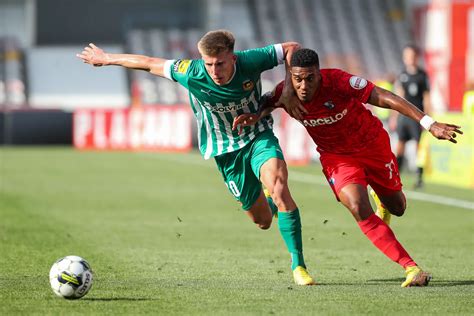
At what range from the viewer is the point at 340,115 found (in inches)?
347

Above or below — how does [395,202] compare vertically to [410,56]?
above

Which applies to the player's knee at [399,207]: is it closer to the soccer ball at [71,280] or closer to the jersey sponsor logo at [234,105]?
the jersey sponsor logo at [234,105]

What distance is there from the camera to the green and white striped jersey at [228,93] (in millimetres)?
8945

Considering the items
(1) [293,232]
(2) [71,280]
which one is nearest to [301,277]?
(1) [293,232]

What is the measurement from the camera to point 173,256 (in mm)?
10492

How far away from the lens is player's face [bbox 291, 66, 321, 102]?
27.5ft

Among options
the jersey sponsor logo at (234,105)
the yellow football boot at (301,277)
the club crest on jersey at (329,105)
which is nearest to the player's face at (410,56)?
the jersey sponsor logo at (234,105)

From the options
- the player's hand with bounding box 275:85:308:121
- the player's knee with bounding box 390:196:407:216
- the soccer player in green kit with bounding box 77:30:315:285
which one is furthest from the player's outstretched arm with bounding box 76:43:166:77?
the player's knee with bounding box 390:196:407:216

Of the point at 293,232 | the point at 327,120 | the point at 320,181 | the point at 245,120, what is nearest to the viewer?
the point at 293,232

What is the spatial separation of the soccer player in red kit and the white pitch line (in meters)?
6.99

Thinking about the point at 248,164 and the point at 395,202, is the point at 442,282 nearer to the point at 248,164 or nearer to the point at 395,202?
the point at 395,202

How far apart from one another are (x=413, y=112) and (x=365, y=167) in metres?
0.89

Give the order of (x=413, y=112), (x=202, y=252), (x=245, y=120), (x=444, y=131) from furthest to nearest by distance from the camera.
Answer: (x=202, y=252)
(x=245, y=120)
(x=413, y=112)
(x=444, y=131)

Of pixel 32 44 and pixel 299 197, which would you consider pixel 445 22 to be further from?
pixel 299 197
